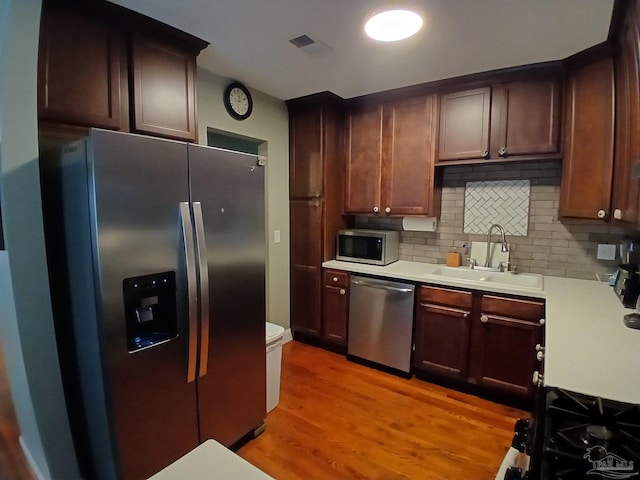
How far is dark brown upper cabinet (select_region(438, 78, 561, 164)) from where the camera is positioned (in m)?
2.43

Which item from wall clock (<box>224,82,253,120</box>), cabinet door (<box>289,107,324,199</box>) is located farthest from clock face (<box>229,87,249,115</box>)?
cabinet door (<box>289,107,324,199</box>)

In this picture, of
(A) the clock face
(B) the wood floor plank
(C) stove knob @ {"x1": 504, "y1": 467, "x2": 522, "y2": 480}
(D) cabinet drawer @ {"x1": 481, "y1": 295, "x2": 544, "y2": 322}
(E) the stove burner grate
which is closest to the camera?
(E) the stove burner grate

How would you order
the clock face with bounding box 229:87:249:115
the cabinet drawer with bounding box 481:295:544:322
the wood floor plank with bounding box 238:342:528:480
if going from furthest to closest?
the clock face with bounding box 229:87:249:115 → the cabinet drawer with bounding box 481:295:544:322 → the wood floor plank with bounding box 238:342:528:480

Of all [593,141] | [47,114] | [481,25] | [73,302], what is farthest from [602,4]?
[73,302]

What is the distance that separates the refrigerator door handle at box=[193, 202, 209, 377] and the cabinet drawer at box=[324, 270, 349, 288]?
1.65 metres

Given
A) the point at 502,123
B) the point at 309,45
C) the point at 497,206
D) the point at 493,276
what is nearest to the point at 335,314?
the point at 493,276

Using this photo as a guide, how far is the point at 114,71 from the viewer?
1.79 meters

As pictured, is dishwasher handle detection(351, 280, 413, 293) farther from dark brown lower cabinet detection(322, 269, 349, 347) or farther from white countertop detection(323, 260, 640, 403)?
white countertop detection(323, 260, 640, 403)

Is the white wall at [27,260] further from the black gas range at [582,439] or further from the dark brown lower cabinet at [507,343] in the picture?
the dark brown lower cabinet at [507,343]

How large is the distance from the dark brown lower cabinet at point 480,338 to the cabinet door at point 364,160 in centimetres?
105

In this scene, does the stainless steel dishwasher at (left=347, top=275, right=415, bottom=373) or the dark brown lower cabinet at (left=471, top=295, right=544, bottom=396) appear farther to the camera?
the stainless steel dishwasher at (left=347, top=275, right=415, bottom=373)

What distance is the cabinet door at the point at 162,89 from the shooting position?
6.19 feet

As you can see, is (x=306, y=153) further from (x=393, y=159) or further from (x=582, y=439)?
(x=582, y=439)

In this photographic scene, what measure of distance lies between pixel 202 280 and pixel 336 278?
1727mm
